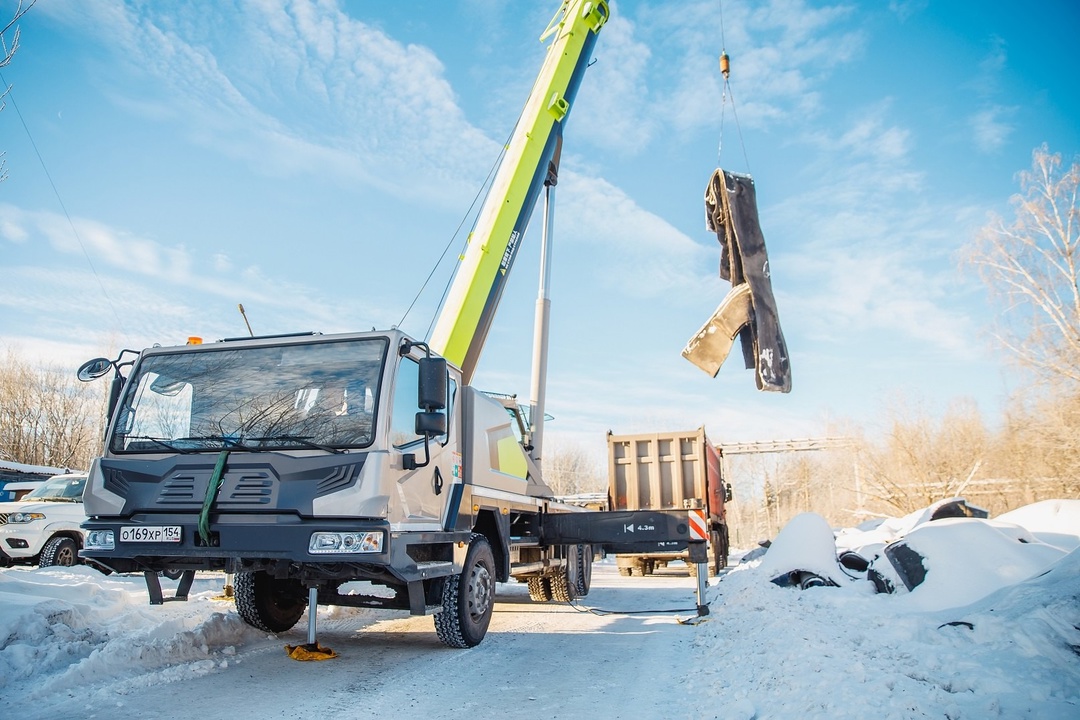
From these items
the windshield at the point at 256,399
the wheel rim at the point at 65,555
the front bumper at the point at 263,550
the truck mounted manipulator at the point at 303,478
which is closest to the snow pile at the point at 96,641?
the truck mounted manipulator at the point at 303,478

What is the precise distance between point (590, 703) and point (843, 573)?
555 centimetres

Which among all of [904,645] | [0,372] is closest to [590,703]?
[904,645]

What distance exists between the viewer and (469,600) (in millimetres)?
6246

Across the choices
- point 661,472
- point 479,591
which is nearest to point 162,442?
point 479,591

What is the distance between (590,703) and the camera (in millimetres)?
4613

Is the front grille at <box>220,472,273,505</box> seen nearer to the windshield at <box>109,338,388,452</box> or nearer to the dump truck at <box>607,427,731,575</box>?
the windshield at <box>109,338,388,452</box>

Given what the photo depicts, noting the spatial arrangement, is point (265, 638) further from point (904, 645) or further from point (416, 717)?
point (904, 645)

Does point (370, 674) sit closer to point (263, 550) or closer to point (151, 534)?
point (263, 550)

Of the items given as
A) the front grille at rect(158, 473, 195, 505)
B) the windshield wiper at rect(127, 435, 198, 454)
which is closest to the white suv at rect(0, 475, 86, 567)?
the windshield wiper at rect(127, 435, 198, 454)

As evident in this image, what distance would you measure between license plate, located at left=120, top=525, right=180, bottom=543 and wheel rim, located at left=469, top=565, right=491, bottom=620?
2.41m

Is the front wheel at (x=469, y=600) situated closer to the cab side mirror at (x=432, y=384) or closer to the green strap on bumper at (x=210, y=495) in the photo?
the cab side mirror at (x=432, y=384)

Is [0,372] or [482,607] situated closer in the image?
[482,607]

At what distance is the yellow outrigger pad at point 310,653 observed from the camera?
18.8 feet

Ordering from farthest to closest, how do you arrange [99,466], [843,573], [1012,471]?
[1012,471], [843,573], [99,466]
